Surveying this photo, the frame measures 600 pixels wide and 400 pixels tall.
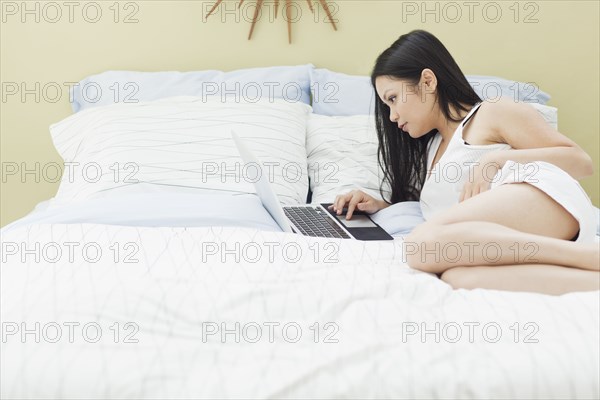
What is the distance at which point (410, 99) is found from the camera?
1.66m

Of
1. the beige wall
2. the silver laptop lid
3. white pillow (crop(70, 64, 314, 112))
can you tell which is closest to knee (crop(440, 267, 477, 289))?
the silver laptop lid

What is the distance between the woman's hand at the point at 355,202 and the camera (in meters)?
1.66

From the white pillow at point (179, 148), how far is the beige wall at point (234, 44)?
39 centimetres

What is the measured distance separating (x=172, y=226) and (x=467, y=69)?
148 centimetres

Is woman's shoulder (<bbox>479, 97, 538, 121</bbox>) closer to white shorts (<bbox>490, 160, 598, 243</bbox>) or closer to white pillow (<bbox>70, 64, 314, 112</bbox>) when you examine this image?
white shorts (<bbox>490, 160, 598, 243</bbox>)

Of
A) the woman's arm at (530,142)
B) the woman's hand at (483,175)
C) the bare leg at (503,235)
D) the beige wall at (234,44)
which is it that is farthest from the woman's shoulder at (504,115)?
the beige wall at (234,44)

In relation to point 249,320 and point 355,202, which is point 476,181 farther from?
point 249,320

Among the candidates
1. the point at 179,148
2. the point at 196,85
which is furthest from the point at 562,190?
the point at 196,85

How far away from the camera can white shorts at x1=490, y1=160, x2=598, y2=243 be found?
3.97 ft

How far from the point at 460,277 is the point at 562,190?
32 centimetres

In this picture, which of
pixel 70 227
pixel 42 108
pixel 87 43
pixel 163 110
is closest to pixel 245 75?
pixel 163 110

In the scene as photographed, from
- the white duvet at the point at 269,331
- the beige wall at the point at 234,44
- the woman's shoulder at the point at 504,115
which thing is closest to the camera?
the white duvet at the point at 269,331

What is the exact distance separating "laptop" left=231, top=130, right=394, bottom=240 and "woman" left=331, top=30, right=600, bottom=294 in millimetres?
46

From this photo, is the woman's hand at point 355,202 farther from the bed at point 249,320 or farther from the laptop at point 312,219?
the bed at point 249,320
